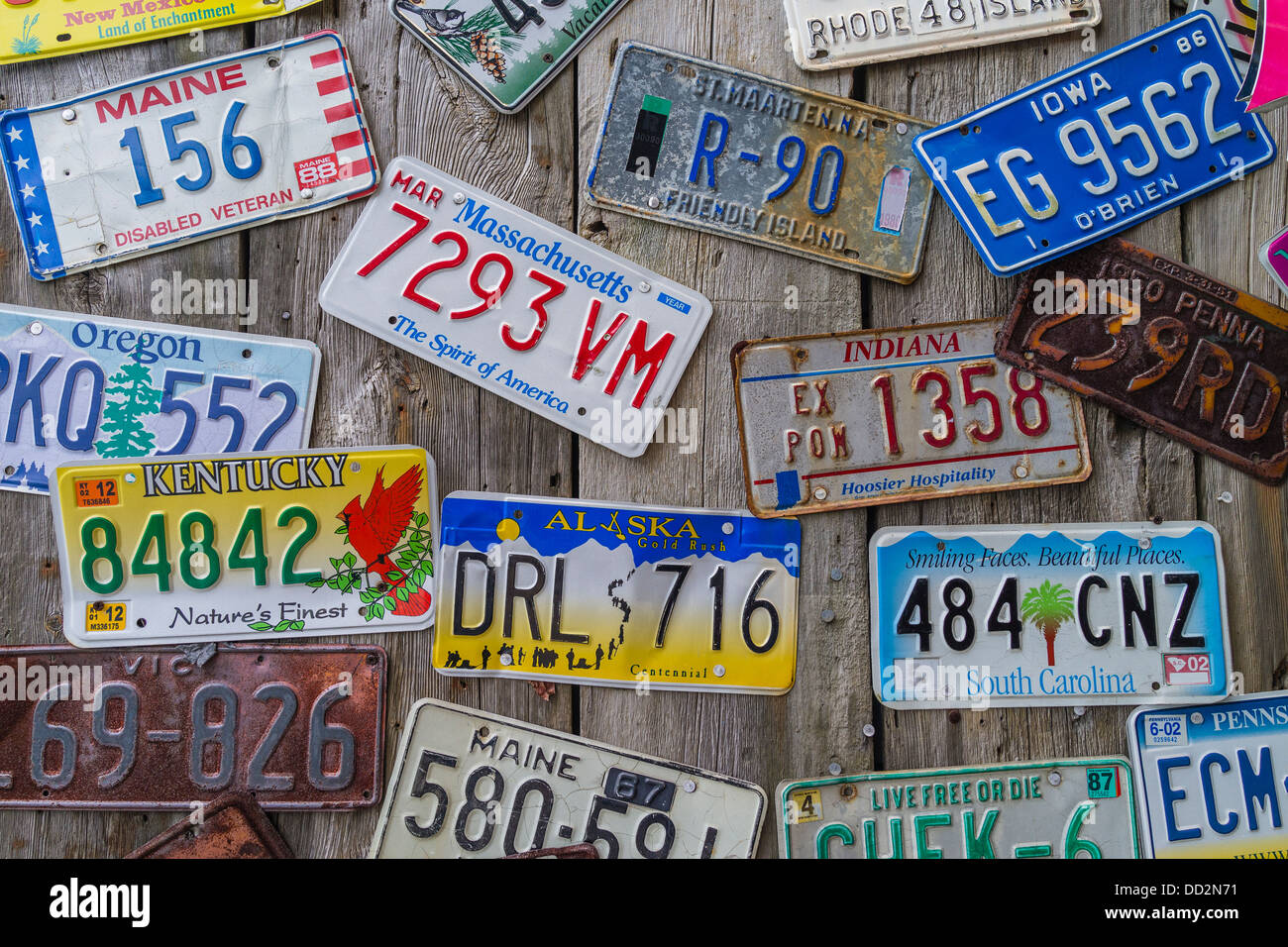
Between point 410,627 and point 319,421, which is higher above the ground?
point 319,421

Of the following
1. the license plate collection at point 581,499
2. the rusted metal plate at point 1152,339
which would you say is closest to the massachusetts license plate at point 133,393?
the license plate collection at point 581,499

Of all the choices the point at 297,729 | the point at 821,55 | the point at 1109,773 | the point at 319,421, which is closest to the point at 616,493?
the point at 319,421

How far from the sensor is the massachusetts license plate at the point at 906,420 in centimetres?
172

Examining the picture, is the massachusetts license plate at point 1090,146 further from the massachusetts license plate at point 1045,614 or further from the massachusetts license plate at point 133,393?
the massachusetts license plate at point 133,393

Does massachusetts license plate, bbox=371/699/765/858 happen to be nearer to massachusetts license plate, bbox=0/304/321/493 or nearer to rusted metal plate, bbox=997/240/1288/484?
massachusetts license plate, bbox=0/304/321/493

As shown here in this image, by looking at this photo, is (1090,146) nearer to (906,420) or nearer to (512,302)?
(906,420)

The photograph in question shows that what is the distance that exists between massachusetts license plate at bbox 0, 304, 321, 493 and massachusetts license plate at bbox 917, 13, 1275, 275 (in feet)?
4.06

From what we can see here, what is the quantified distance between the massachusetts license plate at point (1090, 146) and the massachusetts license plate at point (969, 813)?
92 centimetres

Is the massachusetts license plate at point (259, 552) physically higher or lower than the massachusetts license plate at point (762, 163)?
lower

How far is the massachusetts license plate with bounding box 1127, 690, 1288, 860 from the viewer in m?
1.71

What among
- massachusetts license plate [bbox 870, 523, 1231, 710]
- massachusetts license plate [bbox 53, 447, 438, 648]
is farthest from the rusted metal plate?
massachusetts license plate [bbox 53, 447, 438, 648]

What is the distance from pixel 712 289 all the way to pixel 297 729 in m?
1.09

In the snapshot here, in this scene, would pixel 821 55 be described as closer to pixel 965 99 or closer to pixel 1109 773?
pixel 965 99

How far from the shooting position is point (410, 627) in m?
1.74
